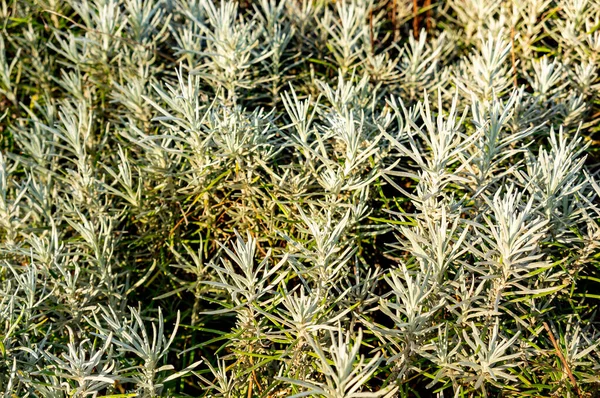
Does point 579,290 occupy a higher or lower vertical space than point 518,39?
lower

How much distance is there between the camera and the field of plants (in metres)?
1.39

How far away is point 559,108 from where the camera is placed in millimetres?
1946

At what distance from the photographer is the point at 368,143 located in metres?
1.76

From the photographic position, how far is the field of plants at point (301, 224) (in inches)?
54.9

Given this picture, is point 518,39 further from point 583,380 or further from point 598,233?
point 583,380

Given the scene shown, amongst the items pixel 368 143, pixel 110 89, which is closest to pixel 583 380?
pixel 368 143

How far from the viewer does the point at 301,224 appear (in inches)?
66.0

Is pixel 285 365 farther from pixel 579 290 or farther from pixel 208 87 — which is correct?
pixel 208 87

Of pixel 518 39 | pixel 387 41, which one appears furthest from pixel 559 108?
pixel 387 41

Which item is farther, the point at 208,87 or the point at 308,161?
the point at 208,87


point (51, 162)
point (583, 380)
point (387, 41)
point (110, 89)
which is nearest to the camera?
point (583, 380)

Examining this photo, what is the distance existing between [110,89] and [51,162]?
13.1 inches

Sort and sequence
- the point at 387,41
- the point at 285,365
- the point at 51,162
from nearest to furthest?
the point at 285,365 → the point at 51,162 → the point at 387,41

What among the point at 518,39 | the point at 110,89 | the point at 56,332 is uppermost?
the point at 518,39
